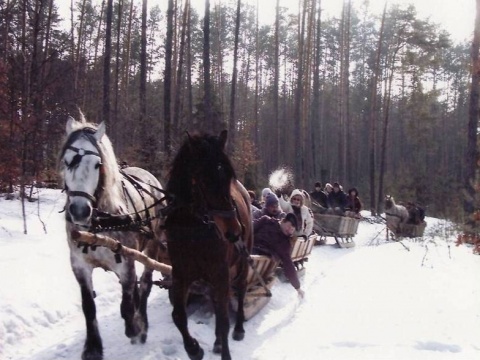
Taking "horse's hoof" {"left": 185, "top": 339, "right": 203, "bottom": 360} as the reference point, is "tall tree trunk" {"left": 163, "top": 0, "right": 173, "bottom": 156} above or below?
above

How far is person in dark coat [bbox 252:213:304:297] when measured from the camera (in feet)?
24.7

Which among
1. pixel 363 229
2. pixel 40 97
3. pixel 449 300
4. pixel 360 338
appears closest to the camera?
pixel 360 338

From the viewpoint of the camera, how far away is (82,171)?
4.33m

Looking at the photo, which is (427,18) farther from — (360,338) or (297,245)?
(360,338)

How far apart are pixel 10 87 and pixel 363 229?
55.2ft

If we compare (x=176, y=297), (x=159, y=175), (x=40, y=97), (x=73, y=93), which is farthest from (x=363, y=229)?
(x=176, y=297)

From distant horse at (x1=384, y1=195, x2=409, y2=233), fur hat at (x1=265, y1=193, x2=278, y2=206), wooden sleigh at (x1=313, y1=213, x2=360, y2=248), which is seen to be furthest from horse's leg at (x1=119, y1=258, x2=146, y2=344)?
distant horse at (x1=384, y1=195, x2=409, y2=233)

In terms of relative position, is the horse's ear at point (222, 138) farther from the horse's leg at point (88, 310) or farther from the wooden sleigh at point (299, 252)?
the wooden sleigh at point (299, 252)

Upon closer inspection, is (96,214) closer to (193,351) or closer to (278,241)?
(193,351)

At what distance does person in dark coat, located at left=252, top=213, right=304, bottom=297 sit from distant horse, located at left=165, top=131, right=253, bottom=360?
264 cm

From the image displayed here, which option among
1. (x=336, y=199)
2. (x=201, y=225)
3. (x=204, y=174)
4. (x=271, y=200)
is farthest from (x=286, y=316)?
(x=336, y=199)

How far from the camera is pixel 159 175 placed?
15.9 meters

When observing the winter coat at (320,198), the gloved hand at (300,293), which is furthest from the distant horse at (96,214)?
the winter coat at (320,198)

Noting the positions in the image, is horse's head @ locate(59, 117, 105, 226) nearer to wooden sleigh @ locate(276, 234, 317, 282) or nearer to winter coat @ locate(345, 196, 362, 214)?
wooden sleigh @ locate(276, 234, 317, 282)
